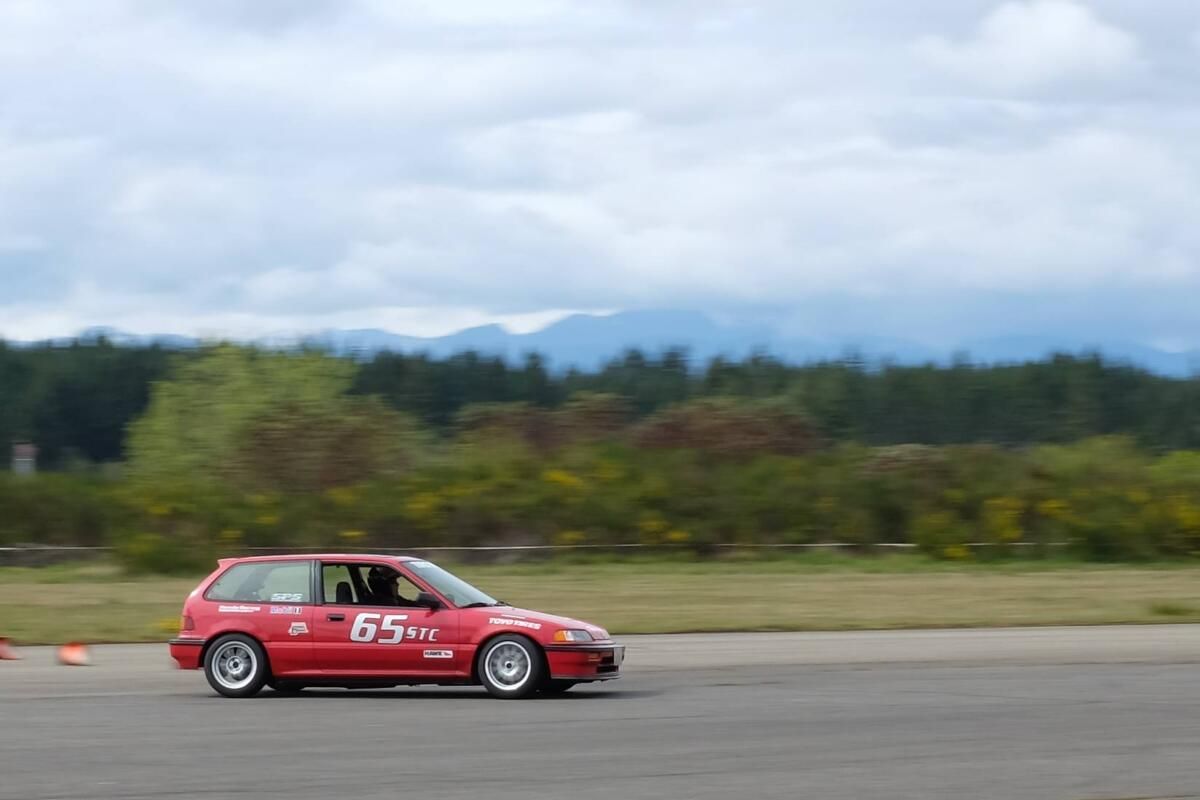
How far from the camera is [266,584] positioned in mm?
15258

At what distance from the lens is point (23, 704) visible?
47.8 ft

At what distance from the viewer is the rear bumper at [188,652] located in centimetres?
1518

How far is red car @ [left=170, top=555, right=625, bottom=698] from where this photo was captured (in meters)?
14.6

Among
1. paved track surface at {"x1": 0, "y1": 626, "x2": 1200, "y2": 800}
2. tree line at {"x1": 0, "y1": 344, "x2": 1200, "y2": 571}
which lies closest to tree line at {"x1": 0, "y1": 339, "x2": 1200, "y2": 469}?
tree line at {"x1": 0, "y1": 344, "x2": 1200, "y2": 571}

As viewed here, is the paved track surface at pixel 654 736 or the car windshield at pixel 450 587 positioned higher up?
the car windshield at pixel 450 587

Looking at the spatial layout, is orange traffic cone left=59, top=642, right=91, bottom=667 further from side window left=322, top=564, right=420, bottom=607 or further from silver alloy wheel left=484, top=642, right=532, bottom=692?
silver alloy wheel left=484, top=642, right=532, bottom=692

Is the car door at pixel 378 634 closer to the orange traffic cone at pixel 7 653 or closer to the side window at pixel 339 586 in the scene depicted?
the side window at pixel 339 586

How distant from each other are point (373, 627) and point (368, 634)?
0.27 ft

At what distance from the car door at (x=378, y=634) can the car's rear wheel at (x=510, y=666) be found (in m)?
0.31

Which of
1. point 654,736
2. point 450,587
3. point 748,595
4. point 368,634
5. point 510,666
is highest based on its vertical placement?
point 450,587

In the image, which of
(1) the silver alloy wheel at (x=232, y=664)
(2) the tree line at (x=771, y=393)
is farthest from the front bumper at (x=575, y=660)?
(2) the tree line at (x=771, y=393)

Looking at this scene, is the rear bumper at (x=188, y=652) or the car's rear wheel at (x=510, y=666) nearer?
the car's rear wheel at (x=510, y=666)

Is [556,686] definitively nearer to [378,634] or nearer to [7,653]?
[378,634]

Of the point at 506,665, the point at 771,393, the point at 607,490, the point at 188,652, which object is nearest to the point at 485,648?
the point at 506,665
